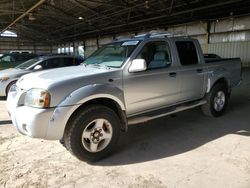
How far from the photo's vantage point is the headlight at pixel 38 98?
3.10 meters

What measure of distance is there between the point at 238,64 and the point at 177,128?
101 inches

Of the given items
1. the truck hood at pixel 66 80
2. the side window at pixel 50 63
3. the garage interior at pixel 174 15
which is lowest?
the truck hood at pixel 66 80

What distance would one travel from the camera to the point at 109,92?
11.5ft

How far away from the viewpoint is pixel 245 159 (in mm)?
3504

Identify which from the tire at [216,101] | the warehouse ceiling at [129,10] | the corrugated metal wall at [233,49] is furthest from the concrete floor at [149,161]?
the corrugated metal wall at [233,49]

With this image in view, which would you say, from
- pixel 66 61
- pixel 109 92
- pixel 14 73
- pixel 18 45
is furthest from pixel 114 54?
pixel 18 45

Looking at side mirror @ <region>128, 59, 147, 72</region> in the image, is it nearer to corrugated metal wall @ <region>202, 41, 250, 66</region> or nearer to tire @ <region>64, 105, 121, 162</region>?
tire @ <region>64, 105, 121, 162</region>

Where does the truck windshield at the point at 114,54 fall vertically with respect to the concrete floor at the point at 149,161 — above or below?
above

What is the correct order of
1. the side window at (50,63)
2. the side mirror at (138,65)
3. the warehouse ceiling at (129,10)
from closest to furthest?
the side mirror at (138,65)
the side window at (50,63)
the warehouse ceiling at (129,10)

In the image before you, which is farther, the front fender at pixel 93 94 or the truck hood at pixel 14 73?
the truck hood at pixel 14 73

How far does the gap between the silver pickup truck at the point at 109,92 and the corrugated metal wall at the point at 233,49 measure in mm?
13215

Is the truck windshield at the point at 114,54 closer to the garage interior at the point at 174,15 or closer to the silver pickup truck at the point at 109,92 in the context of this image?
the silver pickup truck at the point at 109,92

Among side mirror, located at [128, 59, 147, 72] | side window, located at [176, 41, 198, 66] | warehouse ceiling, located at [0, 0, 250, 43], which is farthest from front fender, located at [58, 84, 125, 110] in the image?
warehouse ceiling, located at [0, 0, 250, 43]

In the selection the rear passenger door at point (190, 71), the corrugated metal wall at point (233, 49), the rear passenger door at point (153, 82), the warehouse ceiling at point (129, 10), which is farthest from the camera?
the corrugated metal wall at point (233, 49)
